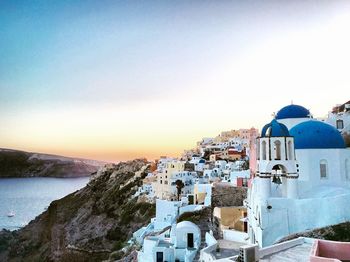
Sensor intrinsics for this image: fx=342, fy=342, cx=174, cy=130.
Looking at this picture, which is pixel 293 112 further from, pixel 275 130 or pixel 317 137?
pixel 275 130

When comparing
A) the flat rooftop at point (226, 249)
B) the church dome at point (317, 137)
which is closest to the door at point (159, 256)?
the flat rooftop at point (226, 249)

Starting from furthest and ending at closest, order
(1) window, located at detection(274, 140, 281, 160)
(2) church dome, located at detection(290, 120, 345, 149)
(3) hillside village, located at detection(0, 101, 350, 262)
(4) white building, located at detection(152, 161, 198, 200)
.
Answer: (4) white building, located at detection(152, 161, 198, 200) → (2) church dome, located at detection(290, 120, 345, 149) → (1) window, located at detection(274, 140, 281, 160) → (3) hillside village, located at detection(0, 101, 350, 262)

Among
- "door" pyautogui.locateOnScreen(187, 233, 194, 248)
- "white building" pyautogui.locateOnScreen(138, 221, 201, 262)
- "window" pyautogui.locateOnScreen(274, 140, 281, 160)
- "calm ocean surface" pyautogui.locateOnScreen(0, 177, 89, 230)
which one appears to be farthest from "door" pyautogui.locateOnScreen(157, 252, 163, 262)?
"calm ocean surface" pyautogui.locateOnScreen(0, 177, 89, 230)

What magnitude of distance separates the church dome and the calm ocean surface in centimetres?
4339

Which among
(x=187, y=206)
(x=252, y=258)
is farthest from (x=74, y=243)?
(x=252, y=258)

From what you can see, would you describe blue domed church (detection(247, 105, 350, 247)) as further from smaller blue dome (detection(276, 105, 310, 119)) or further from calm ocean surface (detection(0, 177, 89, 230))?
calm ocean surface (detection(0, 177, 89, 230))

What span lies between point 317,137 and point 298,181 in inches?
56.1

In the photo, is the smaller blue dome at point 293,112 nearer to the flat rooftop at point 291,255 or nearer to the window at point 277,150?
the window at point 277,150

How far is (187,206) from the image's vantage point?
20031 millimetres

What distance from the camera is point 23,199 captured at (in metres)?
79.7

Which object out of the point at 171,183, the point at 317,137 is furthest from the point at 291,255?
the point at 171,183

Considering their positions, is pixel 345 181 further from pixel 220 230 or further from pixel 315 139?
pixel 220 230

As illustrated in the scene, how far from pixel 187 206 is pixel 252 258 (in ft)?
50.6

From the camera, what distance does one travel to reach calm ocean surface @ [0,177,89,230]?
171 ft
